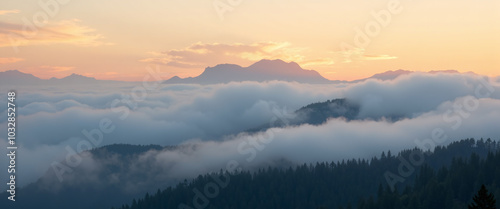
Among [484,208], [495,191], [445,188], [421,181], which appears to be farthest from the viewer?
[421,181]

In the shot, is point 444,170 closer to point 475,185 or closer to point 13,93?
point 475,185

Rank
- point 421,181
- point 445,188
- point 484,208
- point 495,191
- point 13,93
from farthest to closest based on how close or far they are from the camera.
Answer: point 421,181
point 13,93
point 445,188
point 495,191
point 484,208

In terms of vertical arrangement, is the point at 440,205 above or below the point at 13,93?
below

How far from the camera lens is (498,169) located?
153 metres

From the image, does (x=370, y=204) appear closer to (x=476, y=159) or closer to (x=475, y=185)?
(x=475, y=185)

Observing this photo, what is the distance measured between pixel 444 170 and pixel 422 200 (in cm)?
3263

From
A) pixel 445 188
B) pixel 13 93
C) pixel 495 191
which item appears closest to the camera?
pixel 495 191

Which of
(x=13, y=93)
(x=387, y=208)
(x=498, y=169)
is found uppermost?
(x=13, y=93)

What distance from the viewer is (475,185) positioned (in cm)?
14762

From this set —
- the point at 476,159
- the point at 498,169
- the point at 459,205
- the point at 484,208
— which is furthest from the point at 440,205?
the point at 484,208

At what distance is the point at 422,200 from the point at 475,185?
55.3ft

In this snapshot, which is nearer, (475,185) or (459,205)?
(459,205)

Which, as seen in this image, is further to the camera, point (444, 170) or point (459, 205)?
point (444, 170)

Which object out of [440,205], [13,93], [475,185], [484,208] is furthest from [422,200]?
[13,93]
